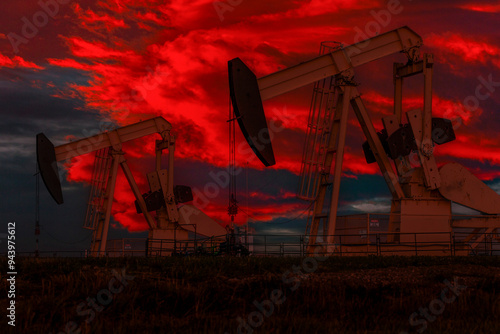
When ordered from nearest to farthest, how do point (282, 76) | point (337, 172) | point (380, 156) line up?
point (282, 76) < point (337, 172) < point (380, 156)

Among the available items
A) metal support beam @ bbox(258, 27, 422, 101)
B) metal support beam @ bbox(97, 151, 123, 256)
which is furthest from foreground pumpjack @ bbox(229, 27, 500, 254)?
metal support beam @ bbox(97, 151, 123, 256)

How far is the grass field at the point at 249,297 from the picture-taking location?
14.4m

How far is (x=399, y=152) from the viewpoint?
27469 mm

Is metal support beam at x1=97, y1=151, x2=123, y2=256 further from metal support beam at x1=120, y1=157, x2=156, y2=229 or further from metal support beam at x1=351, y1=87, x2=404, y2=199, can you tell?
metal support beam at x1=351, y1=87, x2=404, y2=199

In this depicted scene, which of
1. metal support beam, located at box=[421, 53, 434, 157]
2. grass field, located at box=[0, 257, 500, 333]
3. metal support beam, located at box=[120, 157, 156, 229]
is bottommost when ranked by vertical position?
grass field, located at box=[0, 257, 500, 333]

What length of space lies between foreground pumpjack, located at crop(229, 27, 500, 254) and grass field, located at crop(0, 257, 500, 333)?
4.84m

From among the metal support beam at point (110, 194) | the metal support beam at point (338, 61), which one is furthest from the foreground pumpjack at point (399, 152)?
the metal support beam at point (110, 194)

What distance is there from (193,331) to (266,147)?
8.24 metres

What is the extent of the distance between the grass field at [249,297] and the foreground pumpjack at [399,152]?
4.84 metres

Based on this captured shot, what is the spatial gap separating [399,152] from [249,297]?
40.3 ft

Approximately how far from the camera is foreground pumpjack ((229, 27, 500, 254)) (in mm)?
25703

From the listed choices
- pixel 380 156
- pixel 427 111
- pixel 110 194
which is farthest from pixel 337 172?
pixel 110 194

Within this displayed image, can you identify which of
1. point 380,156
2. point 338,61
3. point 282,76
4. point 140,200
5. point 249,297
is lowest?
point 249,297

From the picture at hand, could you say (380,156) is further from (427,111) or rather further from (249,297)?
(249,297)
